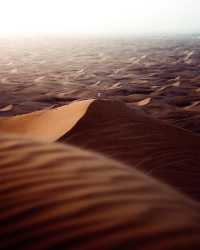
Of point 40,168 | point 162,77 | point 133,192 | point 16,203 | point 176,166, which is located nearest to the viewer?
point 16,203

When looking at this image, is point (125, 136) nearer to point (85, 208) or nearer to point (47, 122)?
point (47, 122)

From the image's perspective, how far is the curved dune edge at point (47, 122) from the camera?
4297 millimetres

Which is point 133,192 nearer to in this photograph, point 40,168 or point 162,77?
point 40,168

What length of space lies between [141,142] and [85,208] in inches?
79.8

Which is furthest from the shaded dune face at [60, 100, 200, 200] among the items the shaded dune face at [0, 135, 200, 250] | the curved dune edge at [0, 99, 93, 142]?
the shaded dune face at [0, 135, 200, 250]

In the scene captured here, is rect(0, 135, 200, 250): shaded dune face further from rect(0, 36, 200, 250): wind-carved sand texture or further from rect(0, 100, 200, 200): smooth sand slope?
rect(0, 100, 200, 200): smooth sand slope

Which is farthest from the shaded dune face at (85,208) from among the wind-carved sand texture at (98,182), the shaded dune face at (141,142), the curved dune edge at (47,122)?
the curved dune edge at (47,122)

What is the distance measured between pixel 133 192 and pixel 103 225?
380mm

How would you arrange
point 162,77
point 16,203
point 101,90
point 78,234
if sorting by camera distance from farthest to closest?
point 162,77, point 101,90, point 16,203, point 78,234

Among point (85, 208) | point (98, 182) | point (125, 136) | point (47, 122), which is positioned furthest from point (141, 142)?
point (85, 208)

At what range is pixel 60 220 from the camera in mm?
1979

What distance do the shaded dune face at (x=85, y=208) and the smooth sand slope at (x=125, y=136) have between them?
2.92 ft

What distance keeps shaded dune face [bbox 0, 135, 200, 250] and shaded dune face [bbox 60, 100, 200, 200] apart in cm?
88

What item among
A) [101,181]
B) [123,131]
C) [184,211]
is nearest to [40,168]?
[101,181]
